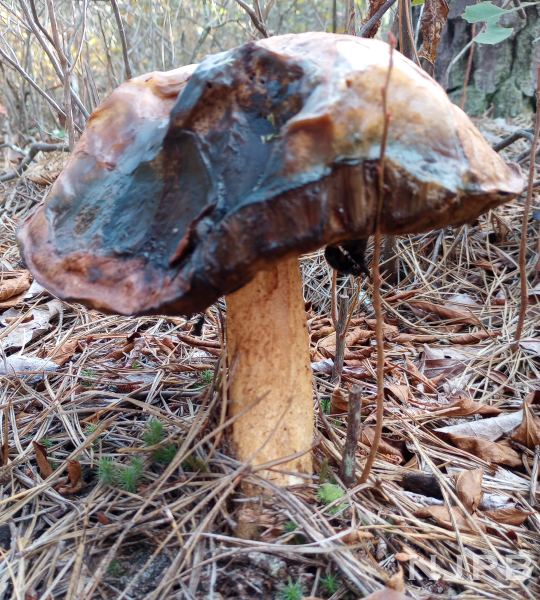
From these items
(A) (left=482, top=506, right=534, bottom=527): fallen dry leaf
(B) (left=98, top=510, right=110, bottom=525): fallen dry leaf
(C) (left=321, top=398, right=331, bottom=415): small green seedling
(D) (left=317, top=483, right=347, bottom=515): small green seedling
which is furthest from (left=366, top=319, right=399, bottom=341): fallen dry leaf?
(B) (left=98, top=510, right=110, bottom=525): fallen dry leaf

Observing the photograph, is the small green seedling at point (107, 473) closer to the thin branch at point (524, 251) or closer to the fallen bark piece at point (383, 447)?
the fallen bark piece at point (383, 447)

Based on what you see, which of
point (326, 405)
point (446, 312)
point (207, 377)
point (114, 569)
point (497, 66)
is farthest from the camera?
point (497, 66)

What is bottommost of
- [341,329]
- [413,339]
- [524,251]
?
[413,339]

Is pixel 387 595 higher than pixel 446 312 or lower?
higher

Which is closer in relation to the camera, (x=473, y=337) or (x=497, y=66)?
(x=473, y=337)

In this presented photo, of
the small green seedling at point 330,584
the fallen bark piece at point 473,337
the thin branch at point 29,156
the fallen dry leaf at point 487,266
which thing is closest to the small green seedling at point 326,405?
the small green seedling at point 330,584

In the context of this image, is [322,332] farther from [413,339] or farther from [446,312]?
[446,312]

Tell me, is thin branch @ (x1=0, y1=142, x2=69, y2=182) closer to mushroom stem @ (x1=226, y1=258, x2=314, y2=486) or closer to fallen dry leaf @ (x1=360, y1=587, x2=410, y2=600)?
mushroom stem @ (x1=226, y1=258, x2=314, y2=486)

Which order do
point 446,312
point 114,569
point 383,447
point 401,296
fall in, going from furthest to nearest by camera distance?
1. point 401,296
2. point 446,312
3. point 383,447
4. point 114,569

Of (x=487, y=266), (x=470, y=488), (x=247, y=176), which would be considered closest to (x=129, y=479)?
(x=247, y=176)

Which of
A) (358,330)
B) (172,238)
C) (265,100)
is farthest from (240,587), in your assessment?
(358,330)
